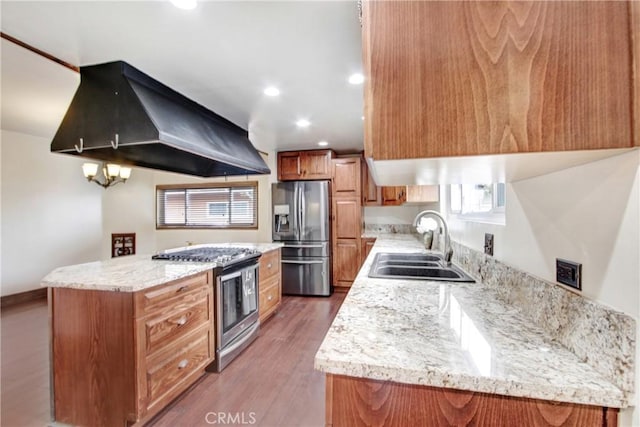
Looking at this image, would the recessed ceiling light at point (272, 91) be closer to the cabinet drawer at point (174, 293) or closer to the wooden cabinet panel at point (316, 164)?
the cabinet drawer at point (174, 293)

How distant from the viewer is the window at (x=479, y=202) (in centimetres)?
140

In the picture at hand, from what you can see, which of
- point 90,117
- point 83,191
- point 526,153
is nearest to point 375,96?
point 526,153

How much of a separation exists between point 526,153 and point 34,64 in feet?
9.41

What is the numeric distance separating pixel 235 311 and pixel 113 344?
1.03 meters

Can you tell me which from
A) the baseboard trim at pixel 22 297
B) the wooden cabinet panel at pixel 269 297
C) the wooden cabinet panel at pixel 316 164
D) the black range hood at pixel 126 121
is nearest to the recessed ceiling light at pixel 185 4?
the black range hood at pixel 126 121

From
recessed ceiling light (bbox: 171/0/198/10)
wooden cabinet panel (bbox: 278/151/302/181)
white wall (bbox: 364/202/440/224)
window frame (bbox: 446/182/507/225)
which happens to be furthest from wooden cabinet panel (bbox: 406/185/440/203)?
recessed ceiling light (bbox: 171/0/198/10)

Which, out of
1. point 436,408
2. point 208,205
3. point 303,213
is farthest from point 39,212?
point 436,408

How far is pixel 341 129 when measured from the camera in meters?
3.43

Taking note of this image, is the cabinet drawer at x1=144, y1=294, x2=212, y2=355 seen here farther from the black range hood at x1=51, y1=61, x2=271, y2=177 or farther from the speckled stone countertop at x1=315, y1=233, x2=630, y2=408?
the speckled stone countertop at x1=315, y1=233, x2=630, y2=408

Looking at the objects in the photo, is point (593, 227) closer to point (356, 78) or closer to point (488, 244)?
point (488, 244)

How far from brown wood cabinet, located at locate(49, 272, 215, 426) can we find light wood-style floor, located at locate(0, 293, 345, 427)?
239mm

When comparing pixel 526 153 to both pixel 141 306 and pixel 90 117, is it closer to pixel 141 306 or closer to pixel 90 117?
pixel 141 306

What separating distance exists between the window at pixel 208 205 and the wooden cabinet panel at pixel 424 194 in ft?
9.73

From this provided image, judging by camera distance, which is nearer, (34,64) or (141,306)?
(141,306)
